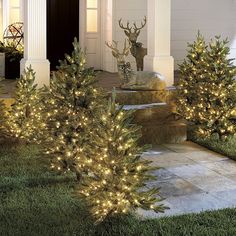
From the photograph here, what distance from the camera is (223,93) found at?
824 centimetres

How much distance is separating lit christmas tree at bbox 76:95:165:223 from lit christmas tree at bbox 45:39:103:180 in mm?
1376

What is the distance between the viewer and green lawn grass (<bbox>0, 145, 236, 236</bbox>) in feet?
16.1

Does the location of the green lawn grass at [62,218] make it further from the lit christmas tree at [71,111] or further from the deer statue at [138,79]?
the deer statue at [138,79]

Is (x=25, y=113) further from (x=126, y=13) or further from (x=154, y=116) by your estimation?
(x=126, y=13)

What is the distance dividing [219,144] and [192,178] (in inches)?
65.8

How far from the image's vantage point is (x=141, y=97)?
879cm

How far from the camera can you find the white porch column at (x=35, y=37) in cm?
877

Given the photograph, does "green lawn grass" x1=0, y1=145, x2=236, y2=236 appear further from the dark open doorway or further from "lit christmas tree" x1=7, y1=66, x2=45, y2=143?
the dark open doorway

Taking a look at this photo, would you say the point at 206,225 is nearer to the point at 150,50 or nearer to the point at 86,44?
the point at 150,50

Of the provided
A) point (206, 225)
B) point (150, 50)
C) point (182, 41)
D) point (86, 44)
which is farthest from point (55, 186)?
point (182, 41)

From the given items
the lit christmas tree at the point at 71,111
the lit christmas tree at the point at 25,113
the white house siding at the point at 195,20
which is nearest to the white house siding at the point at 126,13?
the white house siding at the point at 195,20

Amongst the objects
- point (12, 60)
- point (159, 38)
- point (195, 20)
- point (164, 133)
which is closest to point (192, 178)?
point (164, 133)

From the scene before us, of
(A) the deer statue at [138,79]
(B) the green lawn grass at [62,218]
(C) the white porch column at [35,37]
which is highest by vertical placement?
(C) the white porch column at [35,37]

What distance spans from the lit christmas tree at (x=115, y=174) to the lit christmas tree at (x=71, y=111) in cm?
138
